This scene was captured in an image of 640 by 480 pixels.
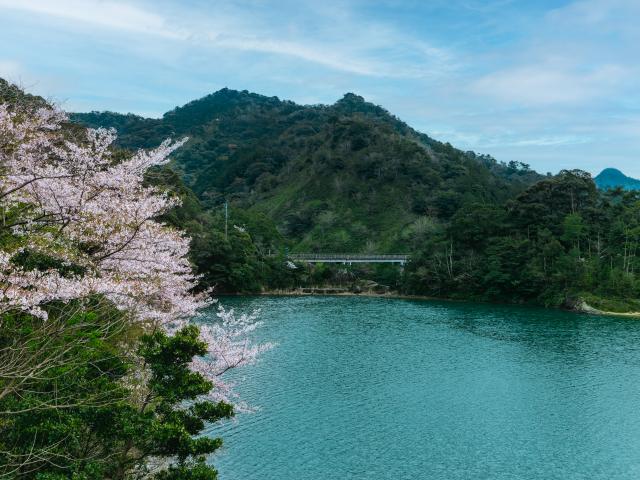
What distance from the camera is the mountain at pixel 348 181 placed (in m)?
77.7

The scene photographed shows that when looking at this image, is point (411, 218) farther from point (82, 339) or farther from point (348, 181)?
point (82, 339)

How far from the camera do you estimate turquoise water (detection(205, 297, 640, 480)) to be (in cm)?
1564

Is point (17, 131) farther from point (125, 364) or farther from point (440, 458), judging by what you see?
point (440, 458)

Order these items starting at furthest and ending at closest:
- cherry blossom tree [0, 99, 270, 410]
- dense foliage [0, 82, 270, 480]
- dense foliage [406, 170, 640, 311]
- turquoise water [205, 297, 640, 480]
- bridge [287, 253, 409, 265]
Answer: bridge [287, 253, 409, 265], dense foliage [406, 170, 640, 311], turquoise water [205, 297, 640, 480], cherry blossom tree [0, 99, 270, 410], dense foliage [0, 82, 270, 480]

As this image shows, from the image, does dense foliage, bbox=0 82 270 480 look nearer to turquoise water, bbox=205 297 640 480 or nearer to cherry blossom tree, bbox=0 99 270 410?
cherry blossom tree, bbox=0 99 270 410

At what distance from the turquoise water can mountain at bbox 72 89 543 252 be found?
40.2 metres

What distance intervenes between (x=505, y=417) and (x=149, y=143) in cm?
14419

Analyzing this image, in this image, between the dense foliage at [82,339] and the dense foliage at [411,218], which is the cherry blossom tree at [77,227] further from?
the dense foliage at [411,218]

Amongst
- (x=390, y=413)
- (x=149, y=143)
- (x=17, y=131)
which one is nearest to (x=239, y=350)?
(x=17, y=131)

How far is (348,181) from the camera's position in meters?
88.6

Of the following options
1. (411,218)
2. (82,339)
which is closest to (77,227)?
(82,339)

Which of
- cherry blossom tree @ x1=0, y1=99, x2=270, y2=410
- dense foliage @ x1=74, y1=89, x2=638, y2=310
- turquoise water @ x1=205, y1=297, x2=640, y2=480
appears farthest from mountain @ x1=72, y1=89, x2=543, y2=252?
cherry blossom tree @ x1=0, y1=99, x2=270, y2=410

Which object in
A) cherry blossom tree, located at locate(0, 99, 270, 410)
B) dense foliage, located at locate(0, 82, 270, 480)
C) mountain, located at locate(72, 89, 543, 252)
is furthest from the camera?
mountain, located at locate(72, 89, 543, 252)

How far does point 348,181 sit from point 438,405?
229 feet
